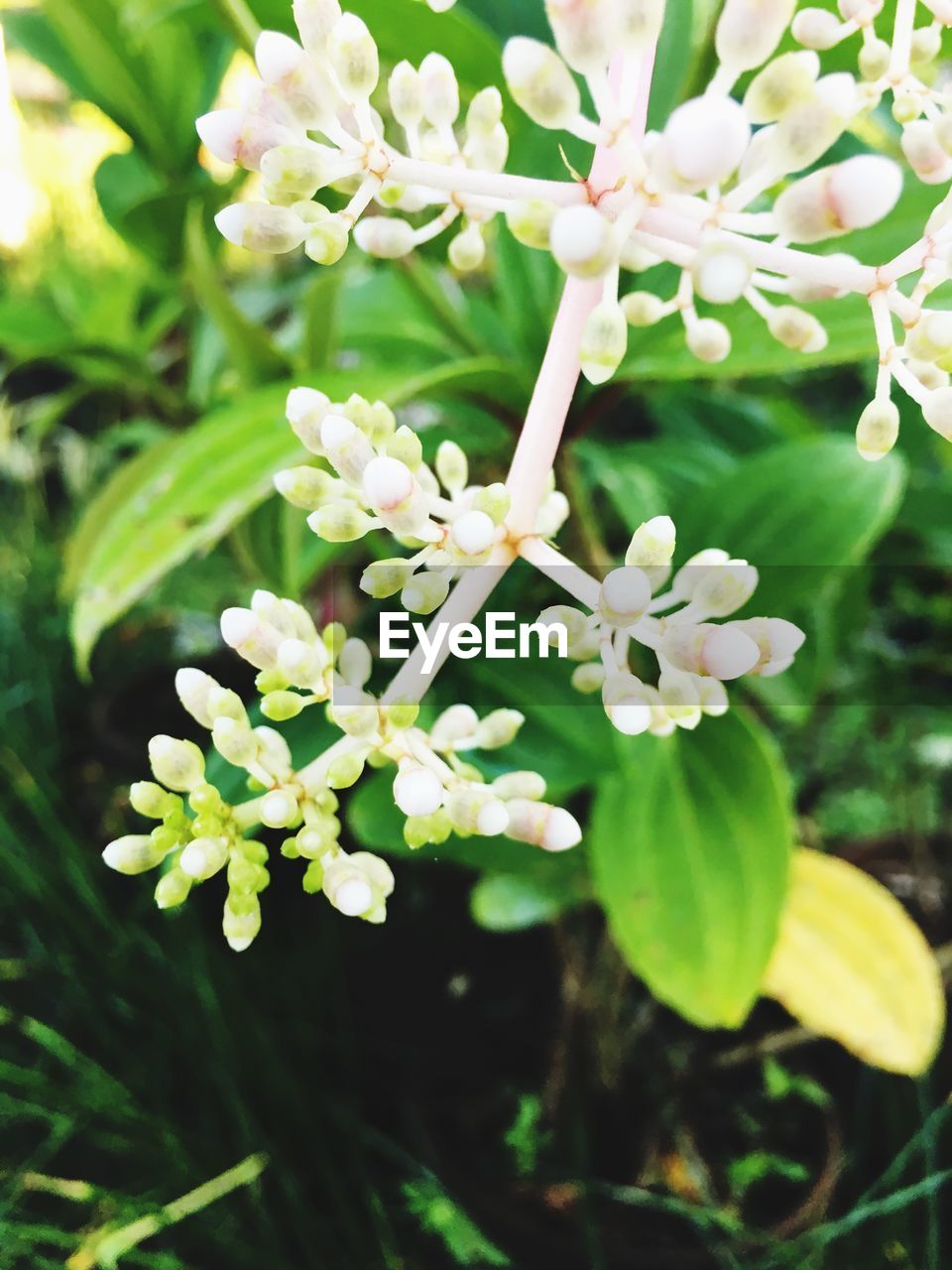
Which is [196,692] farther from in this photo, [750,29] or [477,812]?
[750,29]

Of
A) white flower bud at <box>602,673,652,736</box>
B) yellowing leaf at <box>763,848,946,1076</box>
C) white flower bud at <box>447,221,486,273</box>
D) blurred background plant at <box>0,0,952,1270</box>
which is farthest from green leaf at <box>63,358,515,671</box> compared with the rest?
yellowing leaf at <box>763,848,946,1076</box>

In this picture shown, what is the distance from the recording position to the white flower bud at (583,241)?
0.20 meters

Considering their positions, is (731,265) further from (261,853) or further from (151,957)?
(151,957)

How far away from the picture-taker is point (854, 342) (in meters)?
0.41

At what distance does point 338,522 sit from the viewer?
26 cm

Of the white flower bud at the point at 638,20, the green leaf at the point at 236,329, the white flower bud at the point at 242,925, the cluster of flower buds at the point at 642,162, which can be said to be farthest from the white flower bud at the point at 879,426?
the green leaf at the point at 236,329

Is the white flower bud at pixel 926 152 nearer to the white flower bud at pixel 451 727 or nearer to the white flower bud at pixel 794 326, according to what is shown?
the white flower bud at pixel 794 326

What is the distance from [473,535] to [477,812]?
72 mm

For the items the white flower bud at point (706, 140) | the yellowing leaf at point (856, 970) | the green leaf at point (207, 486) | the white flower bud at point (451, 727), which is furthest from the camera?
the yellowing leaf at point (856, 970)

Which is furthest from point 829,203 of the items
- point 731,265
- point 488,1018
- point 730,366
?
point 488,1018

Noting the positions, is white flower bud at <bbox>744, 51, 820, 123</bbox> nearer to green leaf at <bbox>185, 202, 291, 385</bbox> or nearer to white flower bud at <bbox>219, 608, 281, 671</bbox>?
white flower bud at <bbox>219, 608, 281, 671</bbox>

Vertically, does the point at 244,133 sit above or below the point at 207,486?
above

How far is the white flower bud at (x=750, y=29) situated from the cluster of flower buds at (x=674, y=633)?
0.10m

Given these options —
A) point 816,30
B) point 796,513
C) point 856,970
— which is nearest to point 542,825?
point 816,30
